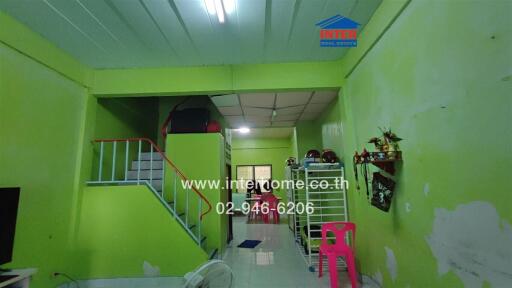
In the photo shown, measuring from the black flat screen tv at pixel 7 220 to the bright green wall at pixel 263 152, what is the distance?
26.7 ft

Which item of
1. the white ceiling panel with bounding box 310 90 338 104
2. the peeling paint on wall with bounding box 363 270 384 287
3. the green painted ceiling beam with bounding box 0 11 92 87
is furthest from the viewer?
the white ceiling panel with bounding box 310 90 338 104

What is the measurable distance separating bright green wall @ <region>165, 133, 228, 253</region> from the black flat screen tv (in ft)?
7.48

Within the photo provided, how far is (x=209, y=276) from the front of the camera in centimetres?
154

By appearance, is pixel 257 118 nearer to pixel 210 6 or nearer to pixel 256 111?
pixel 256 111

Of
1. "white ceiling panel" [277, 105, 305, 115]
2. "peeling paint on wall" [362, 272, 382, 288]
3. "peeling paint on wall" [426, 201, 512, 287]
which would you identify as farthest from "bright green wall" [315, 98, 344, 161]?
"peeling paint on wall" [426, 201, 512, 287]

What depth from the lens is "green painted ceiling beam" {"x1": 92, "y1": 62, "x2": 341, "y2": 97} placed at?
142 inches

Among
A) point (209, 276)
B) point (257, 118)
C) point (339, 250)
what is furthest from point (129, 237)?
point (257, 118)

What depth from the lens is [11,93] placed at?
2492mm

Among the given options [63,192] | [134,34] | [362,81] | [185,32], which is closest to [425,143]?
[362,81]

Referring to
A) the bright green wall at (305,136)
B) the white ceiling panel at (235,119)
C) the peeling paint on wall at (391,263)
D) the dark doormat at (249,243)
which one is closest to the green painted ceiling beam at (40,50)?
the white ceiling panel at (235,119)

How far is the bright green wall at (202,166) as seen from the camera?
442 centimetres

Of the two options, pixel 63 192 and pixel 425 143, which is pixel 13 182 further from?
pixel 425 143

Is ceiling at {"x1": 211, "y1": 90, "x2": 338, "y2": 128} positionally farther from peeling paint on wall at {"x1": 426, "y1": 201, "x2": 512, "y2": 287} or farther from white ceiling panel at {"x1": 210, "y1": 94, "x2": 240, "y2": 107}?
peeling paint on wall at {"x1": 426, "y1": 201, "x2": 512, "y2": 287}

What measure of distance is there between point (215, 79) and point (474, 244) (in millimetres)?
3349
